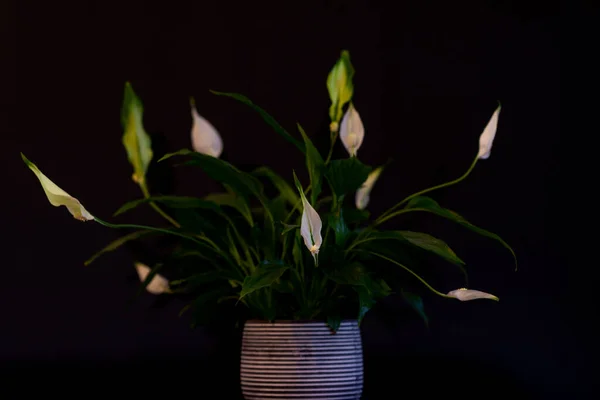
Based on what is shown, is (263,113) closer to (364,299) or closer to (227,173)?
(227,173)

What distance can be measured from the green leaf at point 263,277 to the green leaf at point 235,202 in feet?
0.56

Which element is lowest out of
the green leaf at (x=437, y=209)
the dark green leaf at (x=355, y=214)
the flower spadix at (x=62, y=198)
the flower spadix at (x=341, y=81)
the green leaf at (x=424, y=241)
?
the green leaf at (x=424, y=241)

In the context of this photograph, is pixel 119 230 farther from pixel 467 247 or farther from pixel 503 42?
pixel 503 42

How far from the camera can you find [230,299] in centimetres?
165

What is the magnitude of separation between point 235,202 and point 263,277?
252 millimetres

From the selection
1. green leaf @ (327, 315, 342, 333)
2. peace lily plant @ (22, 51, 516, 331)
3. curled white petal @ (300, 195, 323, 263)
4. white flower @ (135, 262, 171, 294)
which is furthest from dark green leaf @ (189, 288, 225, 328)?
curled white petal @ (300, 195, 323, 263)

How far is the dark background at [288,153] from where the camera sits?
1.67 meters

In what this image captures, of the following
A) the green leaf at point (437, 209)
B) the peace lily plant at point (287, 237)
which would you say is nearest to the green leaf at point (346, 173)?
the peace lily plant at point (287, 237)

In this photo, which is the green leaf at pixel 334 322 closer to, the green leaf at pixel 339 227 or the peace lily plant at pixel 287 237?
the peace lily plant at pixel 287 237

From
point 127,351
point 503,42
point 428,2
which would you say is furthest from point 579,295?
point 127,351

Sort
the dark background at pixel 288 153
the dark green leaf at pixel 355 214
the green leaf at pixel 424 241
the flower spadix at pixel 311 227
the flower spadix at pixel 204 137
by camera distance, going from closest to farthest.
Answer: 1. the flower spadix at pixel 311 227
2. the green leaf at pixel 424 241
3. the dark green leaf at pixel 355 214
4. the flower spadix at pixel 204 137
5. the dark background at pixel 288 153

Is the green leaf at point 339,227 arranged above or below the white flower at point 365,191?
below

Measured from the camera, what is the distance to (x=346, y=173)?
1369 mm

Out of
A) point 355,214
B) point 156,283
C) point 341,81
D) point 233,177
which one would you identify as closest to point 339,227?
point 355,214
